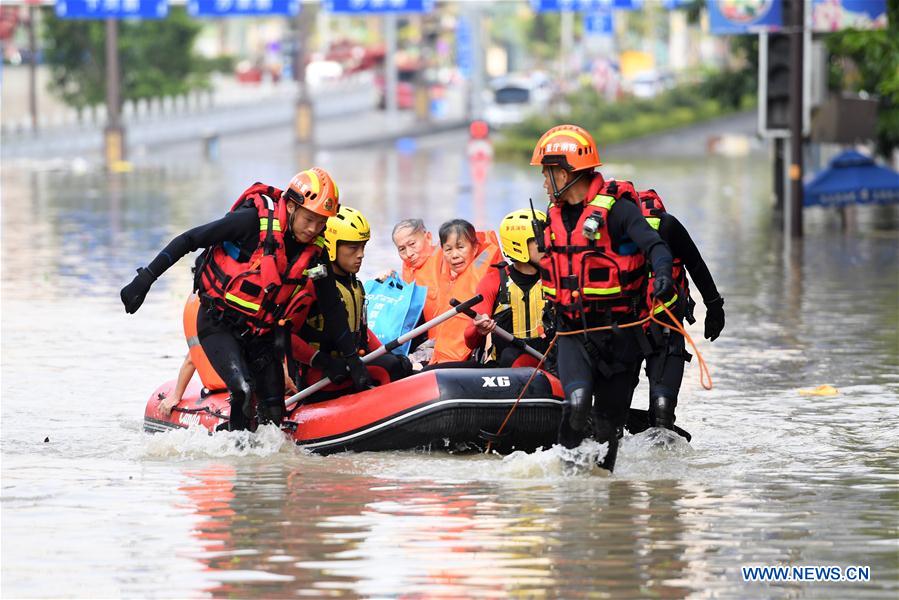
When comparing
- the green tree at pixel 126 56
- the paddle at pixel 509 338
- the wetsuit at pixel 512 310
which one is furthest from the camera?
the green tree at pixel 126 56

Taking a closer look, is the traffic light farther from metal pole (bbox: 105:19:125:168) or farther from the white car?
the white car

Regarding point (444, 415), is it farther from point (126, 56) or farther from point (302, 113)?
point (126, 56)

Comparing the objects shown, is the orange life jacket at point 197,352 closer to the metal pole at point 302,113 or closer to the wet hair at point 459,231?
the wet hair at point 459,231

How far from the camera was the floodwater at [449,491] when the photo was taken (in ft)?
23.1

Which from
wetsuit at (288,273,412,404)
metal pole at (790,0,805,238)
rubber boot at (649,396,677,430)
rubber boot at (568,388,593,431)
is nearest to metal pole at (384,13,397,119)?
metal pole at (790,0,805,238)

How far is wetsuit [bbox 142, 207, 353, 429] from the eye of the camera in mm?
9500

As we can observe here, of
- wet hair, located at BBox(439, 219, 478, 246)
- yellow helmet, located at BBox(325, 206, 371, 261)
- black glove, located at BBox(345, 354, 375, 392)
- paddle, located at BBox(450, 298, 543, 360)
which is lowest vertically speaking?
black glove, located at BBox(345, 354, 375, 392)

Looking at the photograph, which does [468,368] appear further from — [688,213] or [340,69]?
[340,69]

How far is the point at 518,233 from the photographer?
32.2 ft

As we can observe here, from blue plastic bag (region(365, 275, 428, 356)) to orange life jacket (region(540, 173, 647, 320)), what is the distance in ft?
6.86

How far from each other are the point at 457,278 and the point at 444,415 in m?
1.31

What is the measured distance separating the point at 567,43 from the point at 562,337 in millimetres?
66661

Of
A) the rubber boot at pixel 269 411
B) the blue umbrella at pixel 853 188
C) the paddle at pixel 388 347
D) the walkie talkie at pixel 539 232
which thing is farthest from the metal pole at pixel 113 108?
the walkie talkie at pixel 539 232

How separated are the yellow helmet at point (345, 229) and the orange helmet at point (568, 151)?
Result: 137 cm
